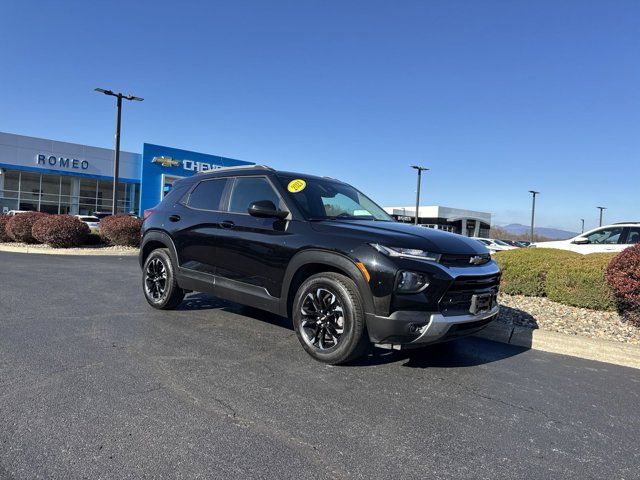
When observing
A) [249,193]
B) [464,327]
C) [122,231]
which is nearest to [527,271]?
[464,327]

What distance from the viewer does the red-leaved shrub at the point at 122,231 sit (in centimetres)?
1662

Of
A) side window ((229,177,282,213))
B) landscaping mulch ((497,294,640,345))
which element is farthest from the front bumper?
landscaping mulch ((497,294,640,345))

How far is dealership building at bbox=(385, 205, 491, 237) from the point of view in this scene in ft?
185

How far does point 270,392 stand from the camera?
3.73m

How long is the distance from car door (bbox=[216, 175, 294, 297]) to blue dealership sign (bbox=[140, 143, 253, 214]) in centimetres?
2809

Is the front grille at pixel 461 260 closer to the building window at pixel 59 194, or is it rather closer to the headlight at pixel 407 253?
the headlight at pixel 407 253

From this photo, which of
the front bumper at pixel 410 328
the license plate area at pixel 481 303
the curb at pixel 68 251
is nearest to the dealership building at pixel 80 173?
the curb at pixel 68 251

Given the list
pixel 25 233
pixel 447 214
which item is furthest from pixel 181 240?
pixel 447 214

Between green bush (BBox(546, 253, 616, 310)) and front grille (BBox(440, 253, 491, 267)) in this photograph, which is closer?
front grille (BBox(440, 253, 491, 267))

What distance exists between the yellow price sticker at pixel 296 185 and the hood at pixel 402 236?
602 millimetres

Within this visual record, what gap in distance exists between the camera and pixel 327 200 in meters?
5.29

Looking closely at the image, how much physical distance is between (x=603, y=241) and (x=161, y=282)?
11.4 meters

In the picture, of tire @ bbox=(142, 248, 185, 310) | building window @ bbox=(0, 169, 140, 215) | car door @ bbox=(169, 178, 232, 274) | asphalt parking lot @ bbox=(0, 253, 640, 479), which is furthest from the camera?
building window @ bbox=(0, 169, 140, 215)

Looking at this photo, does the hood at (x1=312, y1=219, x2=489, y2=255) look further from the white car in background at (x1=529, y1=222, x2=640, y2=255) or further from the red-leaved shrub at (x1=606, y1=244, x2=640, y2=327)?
the white car in background at (x1=529, y1=222, x2=640, y2=255)
